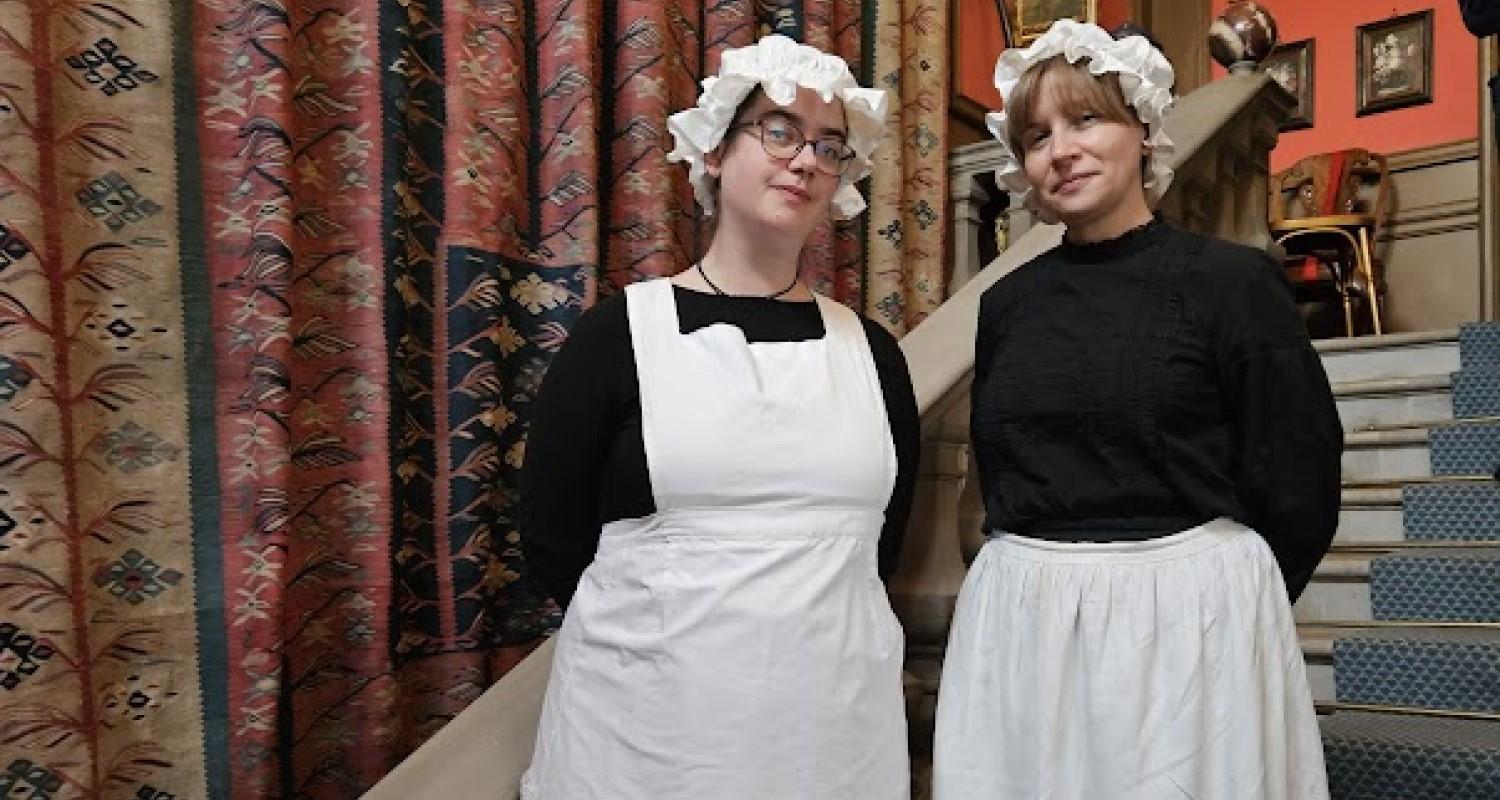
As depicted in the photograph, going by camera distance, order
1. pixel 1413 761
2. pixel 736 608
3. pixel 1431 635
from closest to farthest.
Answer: pixel 736 608 → pixel 1413 761 → pixel 1431 635

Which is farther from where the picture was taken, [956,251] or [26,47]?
[956,251]

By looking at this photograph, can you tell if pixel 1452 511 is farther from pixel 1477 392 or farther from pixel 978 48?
pixel 978 48

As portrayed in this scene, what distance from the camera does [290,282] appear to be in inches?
77.2

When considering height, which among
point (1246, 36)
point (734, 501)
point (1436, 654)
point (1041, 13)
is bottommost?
point (1436, 654)

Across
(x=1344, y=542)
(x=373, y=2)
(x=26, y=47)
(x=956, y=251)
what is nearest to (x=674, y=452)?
(x=26, y=47)

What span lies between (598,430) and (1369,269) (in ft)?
15.7

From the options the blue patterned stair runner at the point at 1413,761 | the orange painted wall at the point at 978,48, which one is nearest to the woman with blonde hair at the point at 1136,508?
the blue patterned stair runner at the point at 1413,761

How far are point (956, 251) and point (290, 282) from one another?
2.23 m

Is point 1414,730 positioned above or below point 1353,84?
below

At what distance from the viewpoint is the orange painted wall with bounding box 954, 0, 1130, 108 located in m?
3.92

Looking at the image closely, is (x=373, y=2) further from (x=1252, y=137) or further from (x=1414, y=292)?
(x=1414, y=292)

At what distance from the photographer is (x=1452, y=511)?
2.66m

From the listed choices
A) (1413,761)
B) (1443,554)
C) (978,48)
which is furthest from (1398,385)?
(978,48)

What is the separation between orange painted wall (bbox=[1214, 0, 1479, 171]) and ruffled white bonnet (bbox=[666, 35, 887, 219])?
511cm
